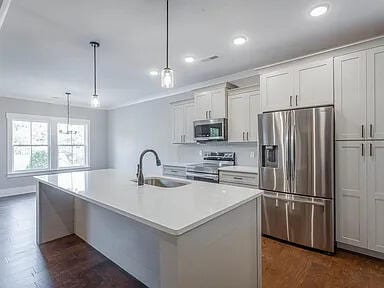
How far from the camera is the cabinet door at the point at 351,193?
2555mm

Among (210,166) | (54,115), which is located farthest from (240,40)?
(54,115)

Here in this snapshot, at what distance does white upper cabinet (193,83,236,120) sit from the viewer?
13.2ft

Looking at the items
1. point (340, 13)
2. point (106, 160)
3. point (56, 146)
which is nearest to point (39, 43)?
point (340, 13)

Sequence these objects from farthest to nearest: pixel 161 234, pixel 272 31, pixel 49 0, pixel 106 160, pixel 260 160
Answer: pixel 106 160
pixel 260 160
pixel 272 31
pixel 49 0
pixel 161 234

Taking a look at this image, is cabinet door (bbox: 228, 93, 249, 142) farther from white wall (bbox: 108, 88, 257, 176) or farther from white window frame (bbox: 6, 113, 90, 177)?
white window frame (bbox: 6, 113, 90, 177)

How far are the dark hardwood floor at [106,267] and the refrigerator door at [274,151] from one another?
819mm

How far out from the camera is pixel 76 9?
6.89 feet

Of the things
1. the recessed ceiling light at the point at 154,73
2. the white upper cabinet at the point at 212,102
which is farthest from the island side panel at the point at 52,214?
the white upper cabinet at the point at 212,102

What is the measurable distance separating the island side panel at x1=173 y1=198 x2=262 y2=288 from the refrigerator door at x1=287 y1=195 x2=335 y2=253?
1271 millimetres

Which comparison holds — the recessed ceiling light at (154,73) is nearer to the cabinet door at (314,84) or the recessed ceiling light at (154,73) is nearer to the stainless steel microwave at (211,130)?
the stainless steel microwave at (211,130)

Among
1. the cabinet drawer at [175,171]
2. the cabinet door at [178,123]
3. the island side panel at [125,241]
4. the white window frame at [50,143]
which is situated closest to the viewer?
the island side panel at [125,241]

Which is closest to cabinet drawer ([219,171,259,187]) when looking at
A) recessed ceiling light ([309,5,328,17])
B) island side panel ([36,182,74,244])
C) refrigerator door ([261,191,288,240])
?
refrigerator door ([261,191,288,240])

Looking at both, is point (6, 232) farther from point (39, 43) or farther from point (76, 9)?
point (76, 9)

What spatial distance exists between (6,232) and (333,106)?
16.1ft
